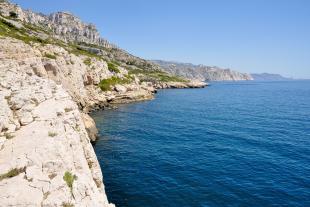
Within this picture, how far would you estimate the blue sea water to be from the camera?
3372 centimetres

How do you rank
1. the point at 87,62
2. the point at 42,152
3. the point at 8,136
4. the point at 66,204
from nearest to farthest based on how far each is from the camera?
the point at 66,204, the point at 42,152, the point at 8,136, the point at 87,62

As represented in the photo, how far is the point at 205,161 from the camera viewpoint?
45219 millimetres

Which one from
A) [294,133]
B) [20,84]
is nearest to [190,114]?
[294,133]

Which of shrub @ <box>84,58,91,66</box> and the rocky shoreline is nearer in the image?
the rocky shoreline

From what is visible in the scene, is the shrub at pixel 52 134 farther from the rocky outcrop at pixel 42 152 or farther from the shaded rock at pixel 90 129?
the shaded rock at pixel 90 129

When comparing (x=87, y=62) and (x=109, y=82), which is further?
(x=109, y=82)

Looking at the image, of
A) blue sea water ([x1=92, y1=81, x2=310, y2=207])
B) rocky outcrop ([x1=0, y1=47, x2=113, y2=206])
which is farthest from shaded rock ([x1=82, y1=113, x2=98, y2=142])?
rocky outcrop ([x1=0, y1=47, x2=113, y2=206])

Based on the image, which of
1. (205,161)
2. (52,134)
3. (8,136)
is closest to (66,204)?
(52,134)

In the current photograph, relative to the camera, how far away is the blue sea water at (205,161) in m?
33.7

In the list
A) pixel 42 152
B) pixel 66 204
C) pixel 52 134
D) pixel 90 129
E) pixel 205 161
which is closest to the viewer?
pixel 66 204

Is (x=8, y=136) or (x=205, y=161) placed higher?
(x=8, y=136)

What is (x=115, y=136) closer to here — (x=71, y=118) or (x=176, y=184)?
(x=176, y=184)

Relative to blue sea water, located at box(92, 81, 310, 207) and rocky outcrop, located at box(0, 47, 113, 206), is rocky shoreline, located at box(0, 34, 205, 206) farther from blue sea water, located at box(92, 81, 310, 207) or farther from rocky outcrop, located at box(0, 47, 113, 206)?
blue sea water, located at box(92, 81, 310, 207)

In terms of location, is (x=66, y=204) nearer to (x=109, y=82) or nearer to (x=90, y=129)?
(x=90, y=129)
